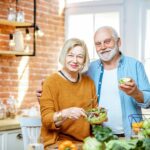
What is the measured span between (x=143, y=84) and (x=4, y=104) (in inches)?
93.7

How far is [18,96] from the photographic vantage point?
5.35 m

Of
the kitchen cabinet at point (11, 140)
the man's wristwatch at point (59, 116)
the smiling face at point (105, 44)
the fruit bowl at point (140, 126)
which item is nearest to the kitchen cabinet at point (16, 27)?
the kitchen cabinet at point (11, 140)

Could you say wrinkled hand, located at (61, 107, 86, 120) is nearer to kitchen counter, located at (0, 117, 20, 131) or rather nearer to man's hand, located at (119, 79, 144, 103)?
man's hand, located at (119, 79, 144, 103)

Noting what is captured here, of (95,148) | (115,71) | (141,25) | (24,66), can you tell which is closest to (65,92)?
(115,71)

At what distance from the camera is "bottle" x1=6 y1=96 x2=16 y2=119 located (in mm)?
4922

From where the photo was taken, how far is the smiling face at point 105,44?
3113 mm

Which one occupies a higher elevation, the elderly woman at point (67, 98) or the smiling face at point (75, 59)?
the smiling face at point (75, 59)

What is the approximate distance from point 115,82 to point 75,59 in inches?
16.1

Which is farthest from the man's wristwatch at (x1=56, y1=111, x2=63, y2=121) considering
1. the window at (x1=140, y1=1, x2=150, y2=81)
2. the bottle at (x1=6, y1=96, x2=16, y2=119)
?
the window at (x1=140, y1=1, x2=150, y2=81)

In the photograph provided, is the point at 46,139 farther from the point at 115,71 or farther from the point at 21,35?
the point at 21,35

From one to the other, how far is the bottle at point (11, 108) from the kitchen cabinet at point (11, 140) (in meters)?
0.54

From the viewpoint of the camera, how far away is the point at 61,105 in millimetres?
2799

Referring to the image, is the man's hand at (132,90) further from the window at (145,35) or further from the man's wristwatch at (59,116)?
the window at (145,35)

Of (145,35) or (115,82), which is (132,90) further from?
(145,35)
